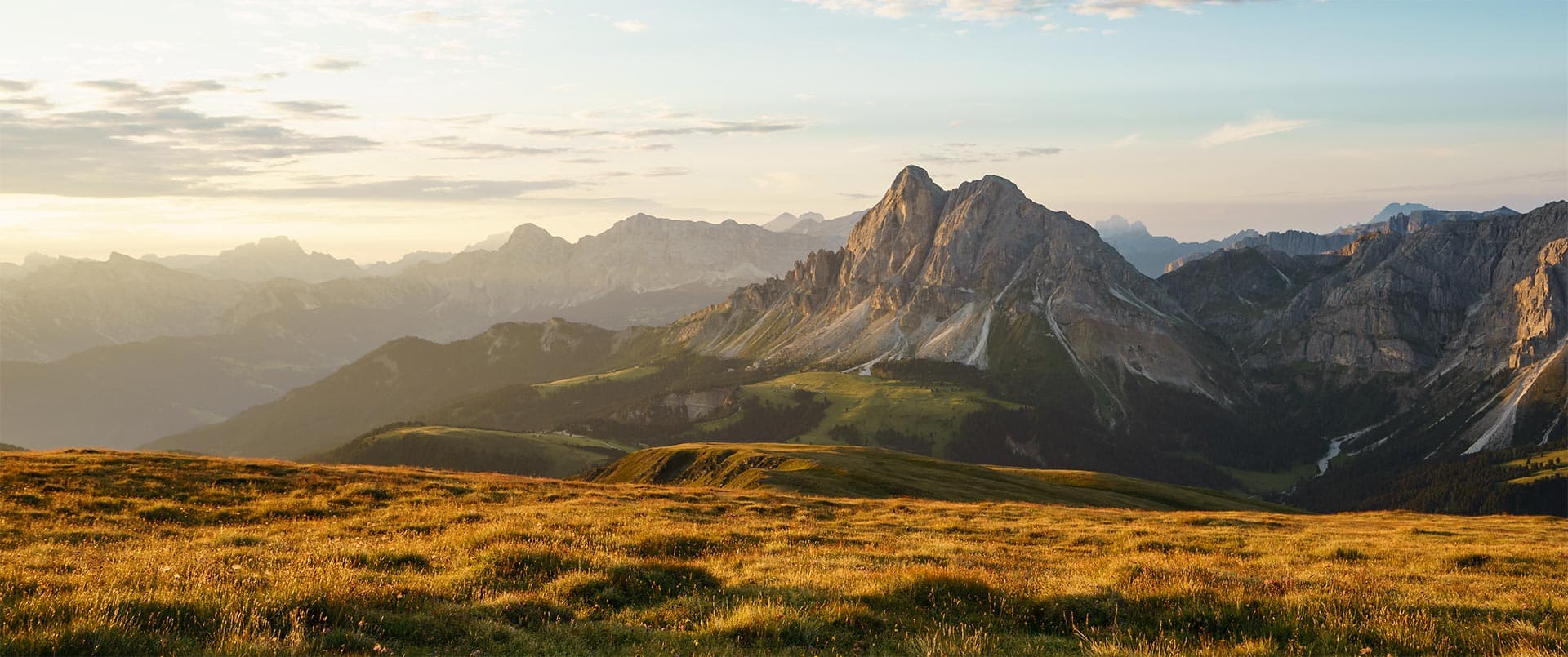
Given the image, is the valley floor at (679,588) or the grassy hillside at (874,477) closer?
the valley floor at (679,588)

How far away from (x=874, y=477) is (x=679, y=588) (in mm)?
70531

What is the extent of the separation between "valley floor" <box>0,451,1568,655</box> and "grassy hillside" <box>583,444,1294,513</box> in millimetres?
43405

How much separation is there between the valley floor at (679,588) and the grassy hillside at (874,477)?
142 feet

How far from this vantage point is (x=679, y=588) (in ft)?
56.7

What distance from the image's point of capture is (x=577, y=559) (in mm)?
19109

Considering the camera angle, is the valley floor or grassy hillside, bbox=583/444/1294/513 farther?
grassy hillside, bbox=583/444/1294/513

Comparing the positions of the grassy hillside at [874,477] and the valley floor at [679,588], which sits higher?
the valley floor at [679,588]

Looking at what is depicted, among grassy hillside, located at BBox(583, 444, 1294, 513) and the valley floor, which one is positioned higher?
the valley floor

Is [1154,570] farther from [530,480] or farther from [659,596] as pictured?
[530,480]

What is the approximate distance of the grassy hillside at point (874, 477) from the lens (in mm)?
80500

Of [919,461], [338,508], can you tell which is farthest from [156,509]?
[919,461]

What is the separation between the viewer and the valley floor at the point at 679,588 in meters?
13.1

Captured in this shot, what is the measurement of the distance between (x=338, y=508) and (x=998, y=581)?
28.0 m

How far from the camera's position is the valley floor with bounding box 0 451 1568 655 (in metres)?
13.1
